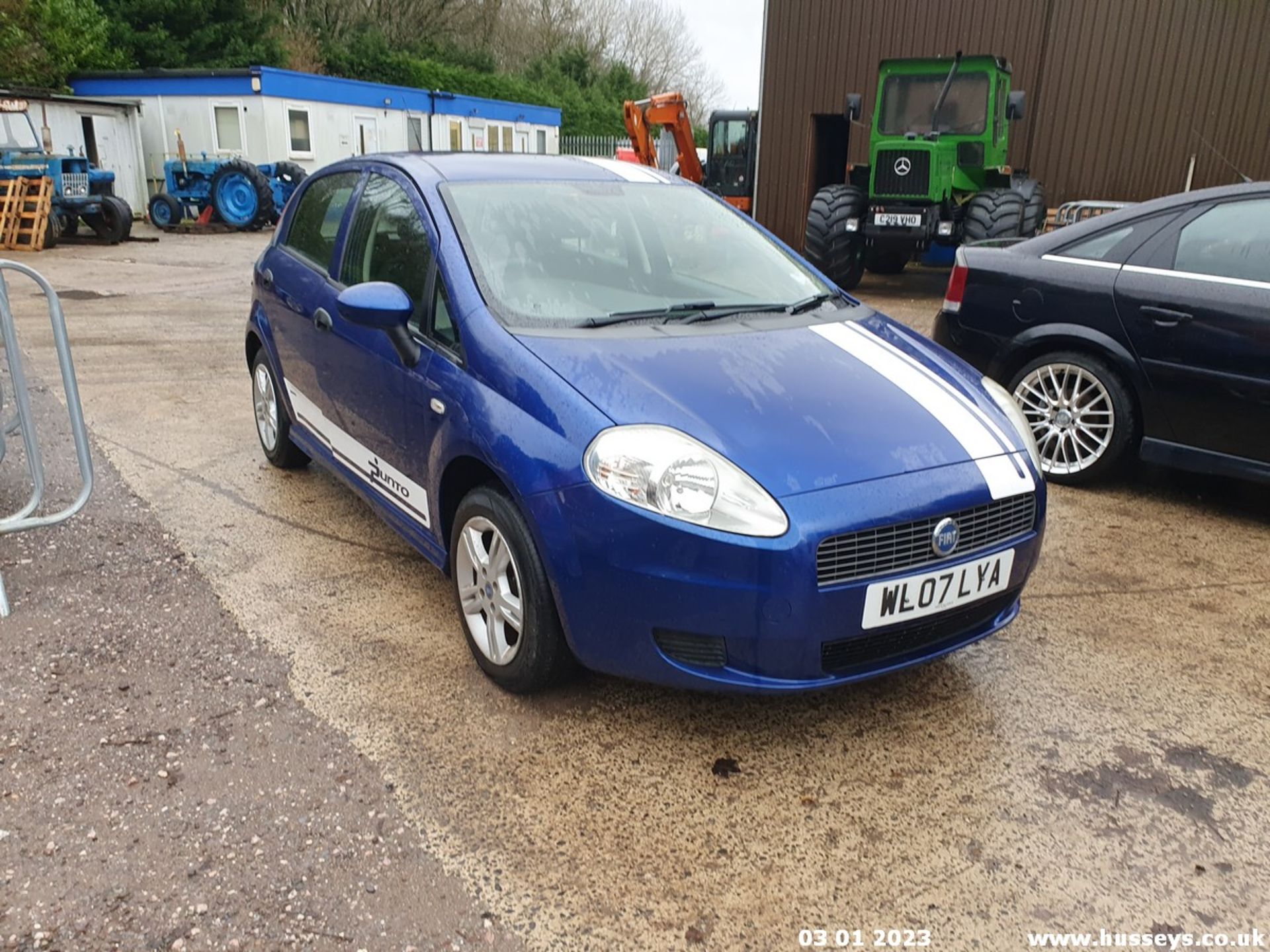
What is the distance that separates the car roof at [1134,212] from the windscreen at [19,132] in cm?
1752

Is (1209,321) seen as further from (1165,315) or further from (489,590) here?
(489,590)

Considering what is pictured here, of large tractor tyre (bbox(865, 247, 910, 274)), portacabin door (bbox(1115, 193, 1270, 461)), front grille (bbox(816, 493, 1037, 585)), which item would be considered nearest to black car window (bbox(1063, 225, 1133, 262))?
portacabin door (bbox(1115, 193, 1270, 461))

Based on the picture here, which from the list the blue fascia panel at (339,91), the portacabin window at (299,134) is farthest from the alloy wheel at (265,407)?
the portacabin window at (299,134)

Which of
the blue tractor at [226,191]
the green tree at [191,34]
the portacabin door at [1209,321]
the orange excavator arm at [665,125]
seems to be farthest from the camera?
the green tree at [191,34]

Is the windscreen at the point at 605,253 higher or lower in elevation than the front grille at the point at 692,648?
higher

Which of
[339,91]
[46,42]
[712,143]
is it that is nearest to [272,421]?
[712,143]

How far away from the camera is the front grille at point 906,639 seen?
2.57 metres

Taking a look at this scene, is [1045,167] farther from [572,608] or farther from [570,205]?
[572,608]

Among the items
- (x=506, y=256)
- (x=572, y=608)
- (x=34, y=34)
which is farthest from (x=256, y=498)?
(x=34, y=34)

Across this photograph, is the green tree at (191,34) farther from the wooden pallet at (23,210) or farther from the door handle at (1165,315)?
the door handle at (1165,315)

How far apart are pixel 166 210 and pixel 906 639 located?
21.4 meters

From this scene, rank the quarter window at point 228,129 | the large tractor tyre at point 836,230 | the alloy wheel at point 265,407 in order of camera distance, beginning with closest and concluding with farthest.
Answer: the alloy wheel at point 265,407
the large tractor tyre at point 836,230
the quarter window at point 228,129

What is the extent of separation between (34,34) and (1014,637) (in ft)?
90.8

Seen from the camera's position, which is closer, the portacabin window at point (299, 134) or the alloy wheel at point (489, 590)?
the alloy wheel at point (489, 590)
